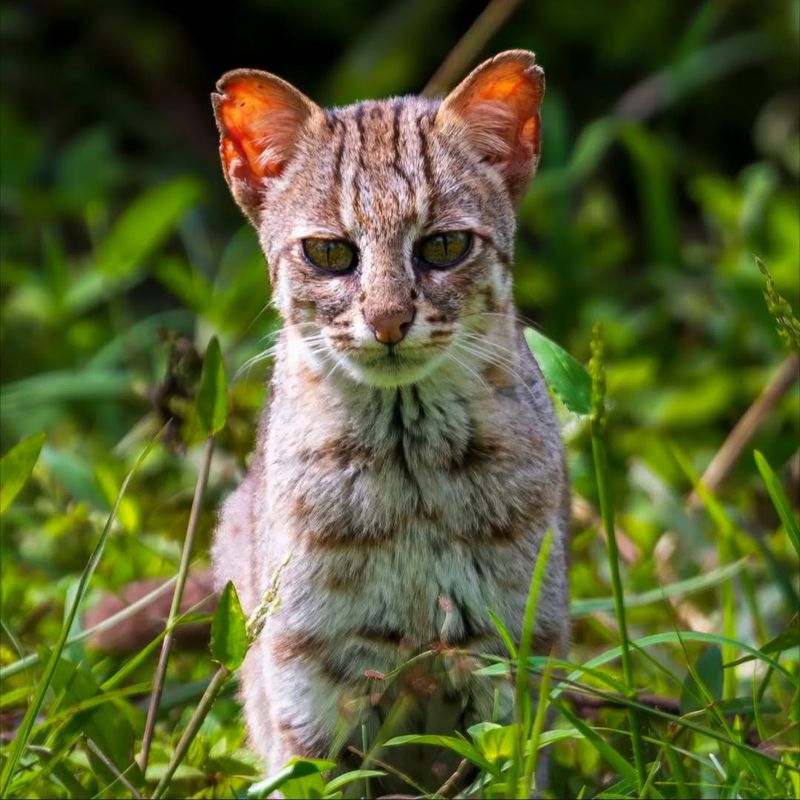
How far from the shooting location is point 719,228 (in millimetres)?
6684

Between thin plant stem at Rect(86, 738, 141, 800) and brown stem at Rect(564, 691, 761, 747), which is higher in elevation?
thin plant stem at Rect(86, 738, 141, 800)

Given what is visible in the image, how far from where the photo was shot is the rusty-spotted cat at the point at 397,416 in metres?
3.14

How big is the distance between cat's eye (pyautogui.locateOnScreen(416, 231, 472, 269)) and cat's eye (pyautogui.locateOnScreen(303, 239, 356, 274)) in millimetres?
146

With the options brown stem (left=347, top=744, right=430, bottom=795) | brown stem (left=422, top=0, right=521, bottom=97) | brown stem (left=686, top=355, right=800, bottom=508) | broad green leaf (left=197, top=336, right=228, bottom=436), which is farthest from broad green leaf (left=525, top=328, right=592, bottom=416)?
brown stem (left=422, top=0, right=521, bottom=97)

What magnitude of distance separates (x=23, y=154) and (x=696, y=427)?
293cm

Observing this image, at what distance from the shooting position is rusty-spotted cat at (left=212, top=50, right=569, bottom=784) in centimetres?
314

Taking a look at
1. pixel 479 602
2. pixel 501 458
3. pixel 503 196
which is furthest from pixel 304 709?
pixel 503 196

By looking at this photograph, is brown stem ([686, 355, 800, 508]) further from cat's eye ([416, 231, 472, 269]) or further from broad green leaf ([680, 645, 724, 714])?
cat's eye ([416, 231, 472, 269])

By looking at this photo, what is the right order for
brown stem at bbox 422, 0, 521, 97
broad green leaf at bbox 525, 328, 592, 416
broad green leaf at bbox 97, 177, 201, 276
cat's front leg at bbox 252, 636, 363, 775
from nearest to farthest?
1. broad green leaf at bbox 525, 328, 592, 416
2. cat's front leg at bbox 252, 636, 363, 775
3. brown stem at bbox 422, 0, 521, 97
4. broad green leaf at bbox 97, 177, 201, 276

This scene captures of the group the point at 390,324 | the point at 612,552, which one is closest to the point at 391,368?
the point at 390,324

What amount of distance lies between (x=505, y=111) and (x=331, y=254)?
55cm

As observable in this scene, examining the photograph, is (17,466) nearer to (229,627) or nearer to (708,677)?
(229,627)

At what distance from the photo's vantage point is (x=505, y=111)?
134 inches

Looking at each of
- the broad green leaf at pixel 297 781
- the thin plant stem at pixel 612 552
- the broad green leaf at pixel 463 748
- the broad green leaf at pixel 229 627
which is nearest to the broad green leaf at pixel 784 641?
the thin plant stem at pixel 612 552
